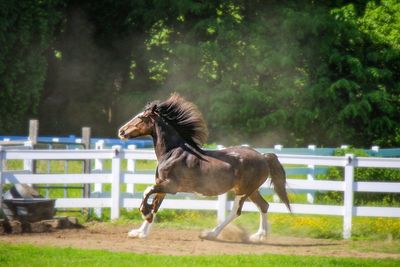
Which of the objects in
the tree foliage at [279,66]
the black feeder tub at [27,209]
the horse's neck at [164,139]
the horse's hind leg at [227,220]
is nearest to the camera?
the horse's neck at [164,139]

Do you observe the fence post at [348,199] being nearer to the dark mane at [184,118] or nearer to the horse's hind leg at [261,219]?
the horse's hind leg at [261,219]

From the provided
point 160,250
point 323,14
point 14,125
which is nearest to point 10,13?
point 14,125

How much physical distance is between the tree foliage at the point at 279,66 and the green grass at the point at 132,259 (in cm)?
2126

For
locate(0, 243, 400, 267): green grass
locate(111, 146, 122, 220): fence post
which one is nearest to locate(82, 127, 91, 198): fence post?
locate(111, 146, 122, 220): fence post

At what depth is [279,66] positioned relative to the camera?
1278 inches

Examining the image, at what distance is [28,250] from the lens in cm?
1066

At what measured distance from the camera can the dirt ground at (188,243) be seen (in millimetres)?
11484

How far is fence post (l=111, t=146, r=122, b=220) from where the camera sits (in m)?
14.8

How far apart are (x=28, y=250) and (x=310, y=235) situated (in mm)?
5257

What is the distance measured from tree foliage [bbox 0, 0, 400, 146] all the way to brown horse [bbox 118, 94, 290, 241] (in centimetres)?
1916

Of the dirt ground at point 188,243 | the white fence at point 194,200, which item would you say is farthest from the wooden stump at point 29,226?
the white fence at point 194,200

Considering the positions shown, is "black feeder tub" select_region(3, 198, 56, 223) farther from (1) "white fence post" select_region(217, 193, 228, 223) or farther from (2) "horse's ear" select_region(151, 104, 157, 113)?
(1) "white fence post" select_region(217, 193, 228, 223)

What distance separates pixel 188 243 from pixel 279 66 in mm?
20993

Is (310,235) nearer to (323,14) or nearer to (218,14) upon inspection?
(323,14)
